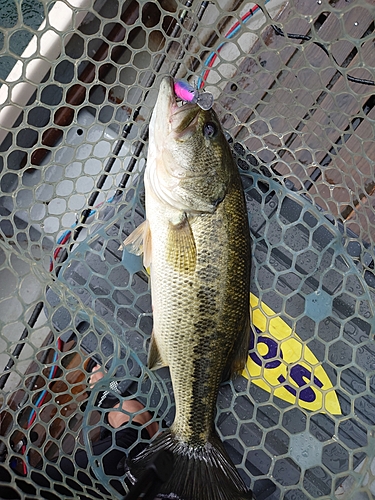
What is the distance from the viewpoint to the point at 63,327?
186 cm

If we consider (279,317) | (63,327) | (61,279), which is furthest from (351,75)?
(63,327)

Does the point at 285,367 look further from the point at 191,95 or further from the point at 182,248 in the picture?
the point at 191,95

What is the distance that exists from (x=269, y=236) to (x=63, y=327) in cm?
95

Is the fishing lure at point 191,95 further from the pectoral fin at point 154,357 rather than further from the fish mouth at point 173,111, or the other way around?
the pectoral fin at point 154,357

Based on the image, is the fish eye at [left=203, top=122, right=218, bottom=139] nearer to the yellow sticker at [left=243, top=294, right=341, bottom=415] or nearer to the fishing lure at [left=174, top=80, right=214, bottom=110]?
the fishing lure at [left=174, top=80, right=214, bottom=110]

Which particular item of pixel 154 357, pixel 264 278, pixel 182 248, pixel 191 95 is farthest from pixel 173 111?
pixel 154 357

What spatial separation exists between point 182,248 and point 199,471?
2.68ft

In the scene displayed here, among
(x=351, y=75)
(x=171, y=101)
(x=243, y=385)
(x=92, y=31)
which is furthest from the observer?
(x=92, y=31)

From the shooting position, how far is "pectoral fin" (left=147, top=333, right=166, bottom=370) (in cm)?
169

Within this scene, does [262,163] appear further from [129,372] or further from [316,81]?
[129,372]

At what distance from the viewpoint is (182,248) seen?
1564 millimetres

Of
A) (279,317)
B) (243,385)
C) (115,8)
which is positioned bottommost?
(243,385)

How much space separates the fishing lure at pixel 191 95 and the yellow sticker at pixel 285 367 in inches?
32.2

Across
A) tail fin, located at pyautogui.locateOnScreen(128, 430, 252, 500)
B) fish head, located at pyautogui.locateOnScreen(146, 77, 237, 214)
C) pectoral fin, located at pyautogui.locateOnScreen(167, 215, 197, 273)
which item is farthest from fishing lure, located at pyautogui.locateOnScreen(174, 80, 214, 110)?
tail fin, located at pyautogui.locateOnScreen(128, 430, 252, 500)
